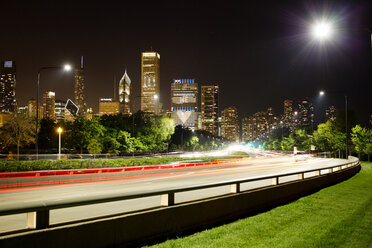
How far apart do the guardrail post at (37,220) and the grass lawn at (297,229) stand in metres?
2.41

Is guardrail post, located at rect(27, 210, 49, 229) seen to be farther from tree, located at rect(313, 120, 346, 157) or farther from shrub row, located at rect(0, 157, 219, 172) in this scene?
tree, located at rect(313, 120, 346, 157)

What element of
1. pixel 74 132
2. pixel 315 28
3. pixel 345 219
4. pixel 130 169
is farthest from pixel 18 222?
pixel 74 132

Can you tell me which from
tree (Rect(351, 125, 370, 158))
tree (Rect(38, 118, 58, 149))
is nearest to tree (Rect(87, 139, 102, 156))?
tree (Rect(38, 118, 58, 149))

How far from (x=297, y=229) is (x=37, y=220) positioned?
6.30 meters

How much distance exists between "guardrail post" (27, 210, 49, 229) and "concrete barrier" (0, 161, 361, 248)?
0.51 ft

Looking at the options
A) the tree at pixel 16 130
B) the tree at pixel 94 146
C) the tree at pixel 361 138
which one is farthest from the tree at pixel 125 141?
the tree at pixel 361 138

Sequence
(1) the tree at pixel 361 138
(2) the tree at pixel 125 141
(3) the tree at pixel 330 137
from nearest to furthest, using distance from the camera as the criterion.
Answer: (2) the tree at pixel 125 141 < (1) the tree at pixel 361 138 < (3) the tree at pixel 330 137

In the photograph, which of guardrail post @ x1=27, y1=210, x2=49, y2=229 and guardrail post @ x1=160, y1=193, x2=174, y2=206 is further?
guardrail post @ x1=160, y1=193, x2=174, y2=206

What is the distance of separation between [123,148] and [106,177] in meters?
27.7

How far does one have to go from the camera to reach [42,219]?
18.4 ft

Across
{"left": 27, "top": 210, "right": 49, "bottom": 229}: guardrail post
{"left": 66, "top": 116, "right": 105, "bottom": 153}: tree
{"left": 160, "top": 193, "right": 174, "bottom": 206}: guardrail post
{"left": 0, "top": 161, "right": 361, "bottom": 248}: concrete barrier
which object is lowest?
{"left": 0, "top": 161, "right": 361, "bottom": 248}: concrete barrier

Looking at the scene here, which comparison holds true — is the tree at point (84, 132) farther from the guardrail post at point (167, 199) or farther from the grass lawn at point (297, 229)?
the guardrail post at point (167, 199)

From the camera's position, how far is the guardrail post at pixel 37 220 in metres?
5.50

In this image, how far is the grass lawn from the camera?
298 inches
